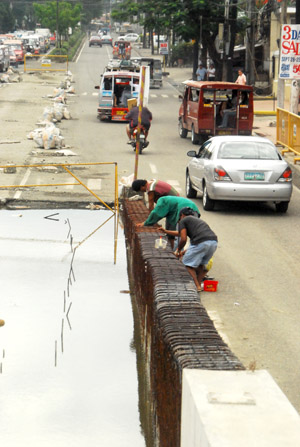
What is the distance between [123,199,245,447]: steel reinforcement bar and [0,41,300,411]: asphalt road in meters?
0.59

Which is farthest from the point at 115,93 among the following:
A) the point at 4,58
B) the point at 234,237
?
the point at 4,58

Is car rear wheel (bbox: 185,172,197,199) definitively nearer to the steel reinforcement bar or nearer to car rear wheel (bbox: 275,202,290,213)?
car rear wheel (bbox: 275,202,290,213)

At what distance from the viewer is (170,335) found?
7898 mm

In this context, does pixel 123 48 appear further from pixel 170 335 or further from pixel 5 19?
pixel 170 335

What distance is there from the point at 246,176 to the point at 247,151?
0.80 metres

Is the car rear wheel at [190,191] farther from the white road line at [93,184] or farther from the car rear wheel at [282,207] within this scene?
the car rear wheel at [282,207]

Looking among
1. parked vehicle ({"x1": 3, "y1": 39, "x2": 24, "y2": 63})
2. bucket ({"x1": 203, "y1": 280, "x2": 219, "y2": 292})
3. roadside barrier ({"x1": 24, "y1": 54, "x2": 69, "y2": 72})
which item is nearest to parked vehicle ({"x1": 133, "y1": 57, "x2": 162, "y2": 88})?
roadside barrier ({"x1": 24, "y1": 54, "x2": 69, "y2": 72})

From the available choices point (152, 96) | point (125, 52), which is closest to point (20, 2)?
point (125, 52)

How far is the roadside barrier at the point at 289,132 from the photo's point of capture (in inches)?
1059

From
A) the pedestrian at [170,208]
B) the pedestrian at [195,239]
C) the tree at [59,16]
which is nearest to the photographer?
the pedestrian at [195,239]

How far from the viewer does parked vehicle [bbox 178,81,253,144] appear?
99.6 ft

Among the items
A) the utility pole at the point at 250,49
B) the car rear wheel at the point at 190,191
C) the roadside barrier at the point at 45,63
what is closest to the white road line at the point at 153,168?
the car rear wheel at the point at 190,191

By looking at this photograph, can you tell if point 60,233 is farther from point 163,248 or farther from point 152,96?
point 152,96

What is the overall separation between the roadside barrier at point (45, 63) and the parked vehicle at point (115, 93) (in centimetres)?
3709
